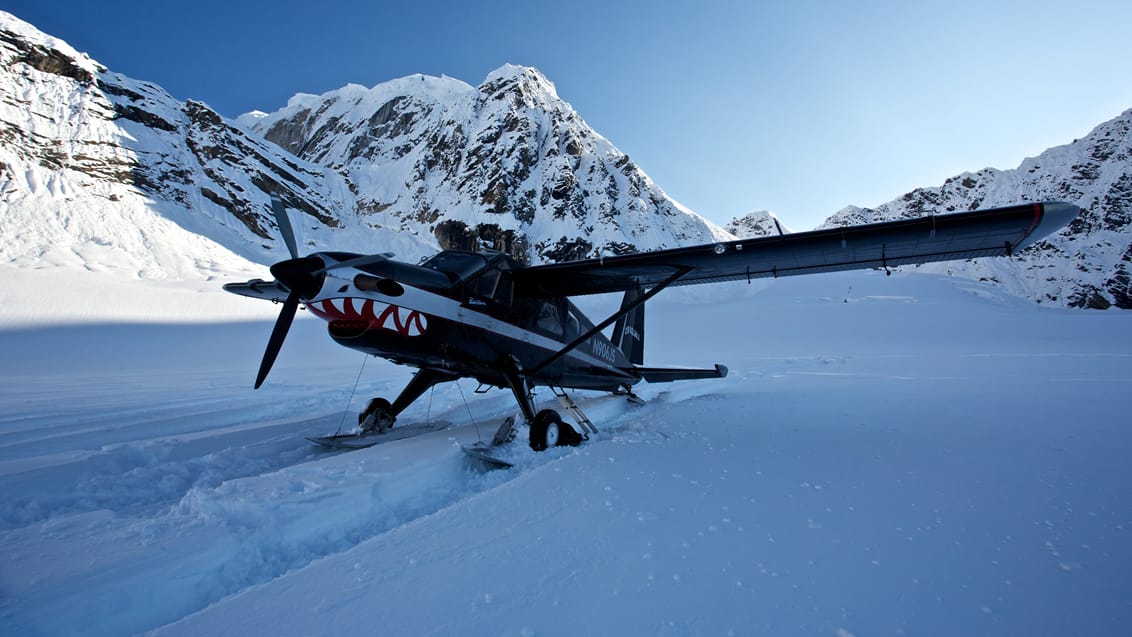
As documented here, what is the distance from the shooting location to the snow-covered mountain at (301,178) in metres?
30.5

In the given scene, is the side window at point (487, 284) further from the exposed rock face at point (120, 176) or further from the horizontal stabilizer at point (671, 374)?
the exposed rock face at point (120, 176)

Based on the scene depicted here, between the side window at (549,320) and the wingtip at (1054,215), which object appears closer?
the wingtip at (1054,215)

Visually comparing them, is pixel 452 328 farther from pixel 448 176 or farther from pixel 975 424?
pixel 448 176

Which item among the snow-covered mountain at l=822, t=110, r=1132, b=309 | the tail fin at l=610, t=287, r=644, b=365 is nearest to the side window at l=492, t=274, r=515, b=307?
the tail fin at l=610, t=287, r=644, b=365

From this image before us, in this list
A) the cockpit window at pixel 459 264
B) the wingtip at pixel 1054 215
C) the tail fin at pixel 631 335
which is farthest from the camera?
the tail fin at pixel 631 335

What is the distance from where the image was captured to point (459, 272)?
541 centimetres

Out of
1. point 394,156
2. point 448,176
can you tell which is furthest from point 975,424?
point 394,156

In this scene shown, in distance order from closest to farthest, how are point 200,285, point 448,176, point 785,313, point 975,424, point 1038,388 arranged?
point 975,424, point 1038,388, point 200,285, point 785,313, point 448,176

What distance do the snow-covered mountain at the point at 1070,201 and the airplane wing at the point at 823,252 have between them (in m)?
54.8

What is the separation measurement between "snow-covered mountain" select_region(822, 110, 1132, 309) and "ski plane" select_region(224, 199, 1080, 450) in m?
55.3

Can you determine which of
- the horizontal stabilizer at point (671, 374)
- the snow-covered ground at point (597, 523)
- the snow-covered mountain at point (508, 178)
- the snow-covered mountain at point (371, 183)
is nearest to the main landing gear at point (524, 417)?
the snow-covered ground at point (597, 523)

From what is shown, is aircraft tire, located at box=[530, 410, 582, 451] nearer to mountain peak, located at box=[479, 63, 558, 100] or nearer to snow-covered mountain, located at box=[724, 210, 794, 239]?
mountain peak, located at box=[479, 63, 558, 100]

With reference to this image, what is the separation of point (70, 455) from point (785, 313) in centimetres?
3521

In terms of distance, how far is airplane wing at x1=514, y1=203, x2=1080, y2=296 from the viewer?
14.8ft
